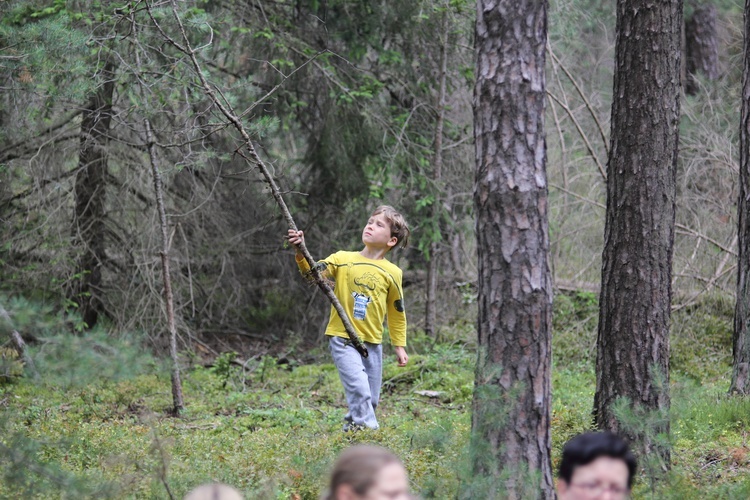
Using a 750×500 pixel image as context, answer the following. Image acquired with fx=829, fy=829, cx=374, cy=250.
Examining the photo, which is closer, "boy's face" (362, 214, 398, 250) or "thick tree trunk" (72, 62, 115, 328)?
"boy's face" (362, 214, 398, 250)

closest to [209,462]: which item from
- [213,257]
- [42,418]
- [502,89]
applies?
[42,418]

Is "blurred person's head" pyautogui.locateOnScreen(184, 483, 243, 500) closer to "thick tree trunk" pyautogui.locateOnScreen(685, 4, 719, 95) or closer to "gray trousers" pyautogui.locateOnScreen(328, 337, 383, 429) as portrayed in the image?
"gray trousers" pyautogui.locateOnScreen(328, 337, 383, 429)

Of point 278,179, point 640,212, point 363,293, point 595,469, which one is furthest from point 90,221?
point 595,469

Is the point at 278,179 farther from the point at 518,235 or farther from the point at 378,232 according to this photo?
the point at 518,235

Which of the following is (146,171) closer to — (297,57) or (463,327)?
(297,57)

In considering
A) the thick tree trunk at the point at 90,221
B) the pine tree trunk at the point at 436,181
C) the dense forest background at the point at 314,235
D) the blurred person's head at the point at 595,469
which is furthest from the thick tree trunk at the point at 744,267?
the thick tree trunk at the point at 90,221

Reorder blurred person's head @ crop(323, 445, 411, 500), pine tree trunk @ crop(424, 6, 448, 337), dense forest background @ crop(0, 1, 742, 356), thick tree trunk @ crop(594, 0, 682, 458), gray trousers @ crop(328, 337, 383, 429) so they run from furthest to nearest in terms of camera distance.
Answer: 1. pine tree trunk @ crop(424, 6, 448, 337)
2. dense forest background @ crop(0, 1, 742, 356)
3. gray trousers @ crop(328, 337, 383, 429)
4. thick tree trunk @ crop(594, 0, 682, 458)
5. blurred person's head @ crop(323, 445, 411, 500)

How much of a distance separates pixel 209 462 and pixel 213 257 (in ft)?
23.1

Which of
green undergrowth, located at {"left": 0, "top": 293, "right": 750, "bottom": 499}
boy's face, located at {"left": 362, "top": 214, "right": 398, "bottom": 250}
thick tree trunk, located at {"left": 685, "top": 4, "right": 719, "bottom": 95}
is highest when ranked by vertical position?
thick tree trunk, located at {"left": 685, "top": 4, "right": 719, "bottom": 95}

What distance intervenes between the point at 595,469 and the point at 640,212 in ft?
10.8

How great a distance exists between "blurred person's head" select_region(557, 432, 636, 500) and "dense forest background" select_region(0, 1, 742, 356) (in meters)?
6.85

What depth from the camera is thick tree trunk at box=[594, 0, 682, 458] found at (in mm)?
5914

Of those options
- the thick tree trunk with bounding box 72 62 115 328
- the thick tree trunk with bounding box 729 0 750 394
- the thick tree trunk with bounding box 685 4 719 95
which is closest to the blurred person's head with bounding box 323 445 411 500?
the thick tree trunk with bounding box 729 0 750 394

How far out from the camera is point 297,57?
38.8ft
